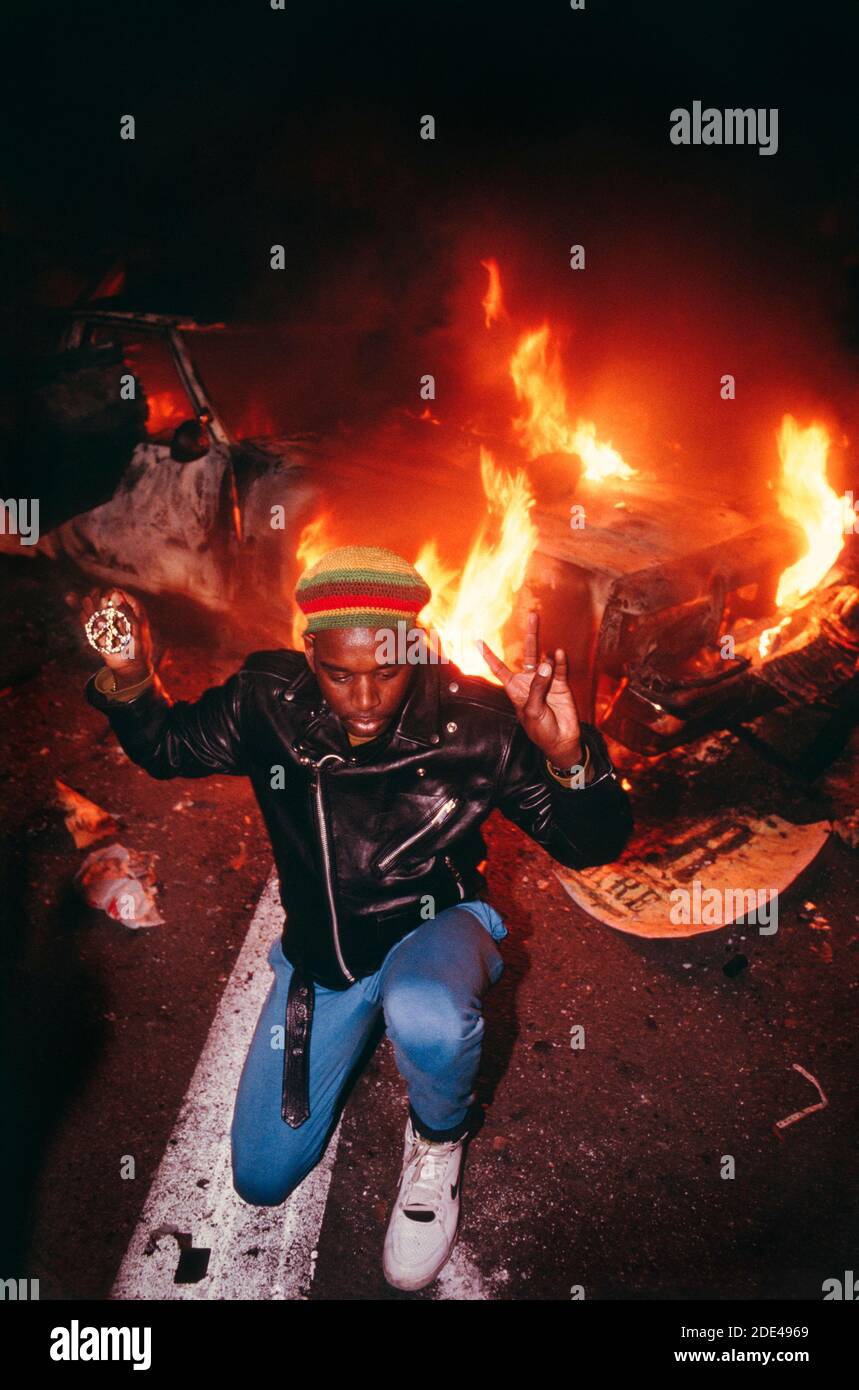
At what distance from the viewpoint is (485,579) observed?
170 inches

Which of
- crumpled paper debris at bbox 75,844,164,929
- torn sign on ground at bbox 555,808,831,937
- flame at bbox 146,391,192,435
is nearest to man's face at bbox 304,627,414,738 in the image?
crumpled paper debris at bbox 75,844,164,929

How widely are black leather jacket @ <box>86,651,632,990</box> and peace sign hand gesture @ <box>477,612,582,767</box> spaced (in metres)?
0.11

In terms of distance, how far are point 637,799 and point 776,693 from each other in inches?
38.4

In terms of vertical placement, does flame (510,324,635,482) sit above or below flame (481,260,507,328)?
below

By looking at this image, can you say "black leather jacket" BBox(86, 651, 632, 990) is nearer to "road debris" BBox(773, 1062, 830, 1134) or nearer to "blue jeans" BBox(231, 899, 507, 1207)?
"blue jeans" BBox(231, 899, 507, 1207)

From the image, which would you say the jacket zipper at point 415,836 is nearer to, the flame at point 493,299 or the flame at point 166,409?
the flame at point 166,409

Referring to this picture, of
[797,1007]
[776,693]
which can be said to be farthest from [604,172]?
[797,1007]

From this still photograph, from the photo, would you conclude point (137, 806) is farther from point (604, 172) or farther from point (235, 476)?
point (604, 172)

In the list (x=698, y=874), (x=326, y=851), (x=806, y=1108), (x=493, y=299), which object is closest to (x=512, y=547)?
(x=698, y=874)

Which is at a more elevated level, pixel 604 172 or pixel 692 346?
pixel 604 172

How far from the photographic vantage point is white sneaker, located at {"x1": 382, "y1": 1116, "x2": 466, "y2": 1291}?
2.28m

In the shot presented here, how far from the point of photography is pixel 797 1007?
10.6 ft

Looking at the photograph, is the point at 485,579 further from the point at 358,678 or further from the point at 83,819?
the point at 83,819

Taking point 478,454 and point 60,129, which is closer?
point 478,454
